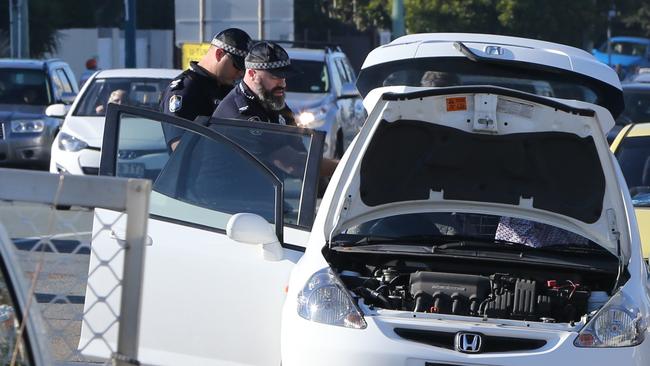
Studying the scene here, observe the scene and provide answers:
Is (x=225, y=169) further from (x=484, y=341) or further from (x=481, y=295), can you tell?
(x=484, y=341)

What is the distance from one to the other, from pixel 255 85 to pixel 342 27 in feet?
160

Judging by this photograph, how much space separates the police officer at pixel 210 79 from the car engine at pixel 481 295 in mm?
2145

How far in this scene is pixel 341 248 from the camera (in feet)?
17.9

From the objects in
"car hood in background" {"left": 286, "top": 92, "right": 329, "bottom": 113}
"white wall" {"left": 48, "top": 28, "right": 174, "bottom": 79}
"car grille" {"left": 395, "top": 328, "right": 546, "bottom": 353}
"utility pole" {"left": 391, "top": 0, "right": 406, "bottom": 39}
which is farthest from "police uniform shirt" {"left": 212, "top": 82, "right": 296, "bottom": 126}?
"white wall" {"left": 48, "top": 28, "right": 174, "bottom": 79}

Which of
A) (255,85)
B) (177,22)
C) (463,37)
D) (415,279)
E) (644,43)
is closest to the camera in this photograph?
(415,279)

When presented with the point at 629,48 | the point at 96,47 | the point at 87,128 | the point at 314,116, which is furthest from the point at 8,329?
the point at 629,48

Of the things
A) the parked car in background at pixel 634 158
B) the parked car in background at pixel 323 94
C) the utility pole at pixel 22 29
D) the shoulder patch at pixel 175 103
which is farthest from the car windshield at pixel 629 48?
the shoulder patch at pixel 175 103

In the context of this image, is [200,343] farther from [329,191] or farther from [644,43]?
[644,43]

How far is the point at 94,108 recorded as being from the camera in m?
14.8

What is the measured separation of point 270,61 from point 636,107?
29.1ft

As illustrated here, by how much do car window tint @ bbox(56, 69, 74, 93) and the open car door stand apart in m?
13.4

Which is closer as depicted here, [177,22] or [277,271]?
[277,271]

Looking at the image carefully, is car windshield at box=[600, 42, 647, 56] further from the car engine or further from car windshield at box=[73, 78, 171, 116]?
the car engine

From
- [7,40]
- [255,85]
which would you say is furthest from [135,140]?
[7,40]
